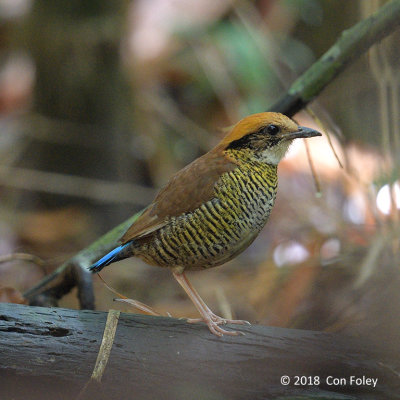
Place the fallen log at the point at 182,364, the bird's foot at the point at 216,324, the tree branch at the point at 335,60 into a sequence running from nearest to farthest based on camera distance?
the fallen log at the point at 182,364
the bird's foot at the point at 216,324
the tree branch at the point at 335,60

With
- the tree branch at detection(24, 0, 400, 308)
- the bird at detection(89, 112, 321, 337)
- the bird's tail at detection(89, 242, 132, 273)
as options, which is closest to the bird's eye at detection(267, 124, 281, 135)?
the bird at detection(89, 112, 321, 337)

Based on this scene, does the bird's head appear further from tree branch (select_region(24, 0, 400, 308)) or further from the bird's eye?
tree branch (select_region(24, 0, 400, 308))

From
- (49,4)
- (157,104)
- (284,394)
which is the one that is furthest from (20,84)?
(284,394)

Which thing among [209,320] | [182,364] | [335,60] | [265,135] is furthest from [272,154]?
[182,364]

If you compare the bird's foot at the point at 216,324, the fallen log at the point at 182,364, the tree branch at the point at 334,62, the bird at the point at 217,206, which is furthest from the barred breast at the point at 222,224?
the tree branch at the point at 334,62

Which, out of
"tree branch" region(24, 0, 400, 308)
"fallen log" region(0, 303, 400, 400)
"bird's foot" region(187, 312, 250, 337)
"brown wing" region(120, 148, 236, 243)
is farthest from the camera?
"tree branch" region(24, 0, 400, 308)

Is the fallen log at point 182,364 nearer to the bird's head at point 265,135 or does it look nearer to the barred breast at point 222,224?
the barred breast at point 222,224

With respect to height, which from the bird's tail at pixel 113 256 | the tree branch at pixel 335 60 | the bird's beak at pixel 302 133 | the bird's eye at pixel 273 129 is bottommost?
the bird's tail at pixel 113 256

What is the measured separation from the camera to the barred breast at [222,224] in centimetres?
279

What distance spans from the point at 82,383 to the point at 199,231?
76 centimetres

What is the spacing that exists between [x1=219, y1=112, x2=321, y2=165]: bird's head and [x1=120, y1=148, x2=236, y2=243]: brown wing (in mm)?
97

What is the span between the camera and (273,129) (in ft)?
9.63

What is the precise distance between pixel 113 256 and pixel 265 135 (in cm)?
84

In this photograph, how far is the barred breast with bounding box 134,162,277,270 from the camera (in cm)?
279
